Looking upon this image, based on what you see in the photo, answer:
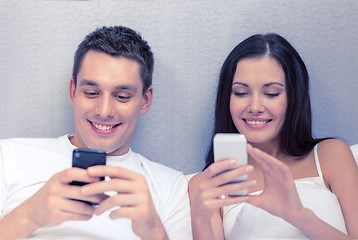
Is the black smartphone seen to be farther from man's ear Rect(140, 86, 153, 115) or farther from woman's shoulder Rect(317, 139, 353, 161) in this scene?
woman's shoulder Rect(317, 139, 353, 161)

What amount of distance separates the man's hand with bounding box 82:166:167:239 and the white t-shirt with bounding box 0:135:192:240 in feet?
1.09

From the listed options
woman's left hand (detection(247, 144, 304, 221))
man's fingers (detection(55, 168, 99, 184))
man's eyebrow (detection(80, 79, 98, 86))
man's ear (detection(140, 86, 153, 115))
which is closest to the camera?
man's fingers (detection(55, 168, 99, 184))

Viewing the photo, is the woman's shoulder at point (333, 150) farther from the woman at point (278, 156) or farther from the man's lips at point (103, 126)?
the man's lips at point (103, 126)

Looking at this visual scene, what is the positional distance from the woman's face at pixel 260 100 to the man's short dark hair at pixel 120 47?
0.39m

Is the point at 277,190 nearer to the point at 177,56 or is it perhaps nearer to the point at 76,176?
the point at 76,176

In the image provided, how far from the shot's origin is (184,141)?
6.91ft

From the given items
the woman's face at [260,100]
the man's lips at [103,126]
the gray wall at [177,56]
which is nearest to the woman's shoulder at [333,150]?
the woman's face at [260,100]

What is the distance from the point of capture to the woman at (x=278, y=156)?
1355mm

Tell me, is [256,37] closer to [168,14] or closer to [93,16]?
→ [168,14]

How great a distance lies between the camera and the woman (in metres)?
Answer: 1.36

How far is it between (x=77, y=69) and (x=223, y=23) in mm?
845

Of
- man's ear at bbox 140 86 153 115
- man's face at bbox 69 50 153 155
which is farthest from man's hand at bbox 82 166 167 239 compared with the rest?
man's ear at bbox 140 86 153 115

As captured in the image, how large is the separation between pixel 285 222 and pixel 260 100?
0.50m

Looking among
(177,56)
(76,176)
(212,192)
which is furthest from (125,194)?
(177,56)
